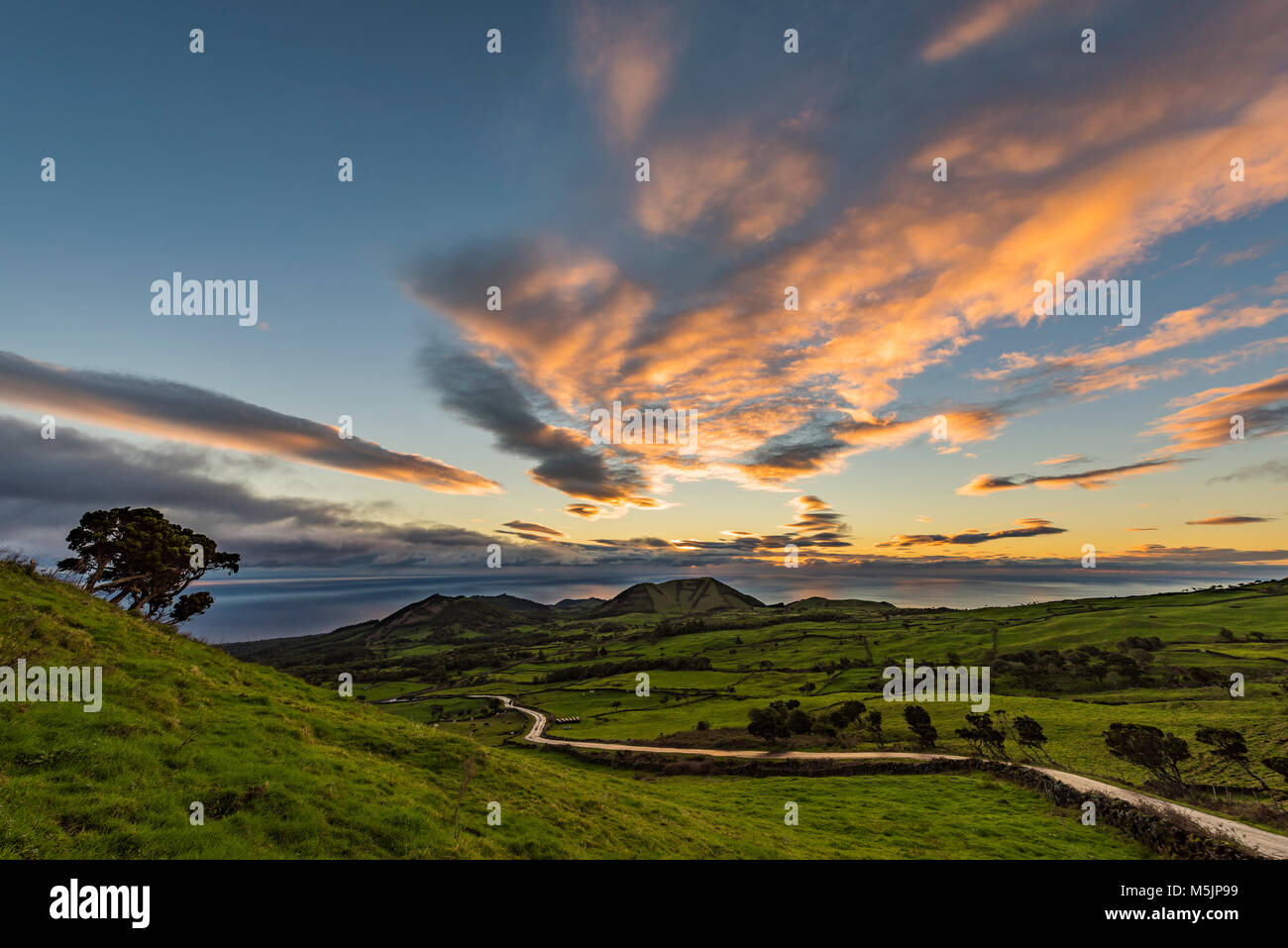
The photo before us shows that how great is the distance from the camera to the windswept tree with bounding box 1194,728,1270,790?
155 feet

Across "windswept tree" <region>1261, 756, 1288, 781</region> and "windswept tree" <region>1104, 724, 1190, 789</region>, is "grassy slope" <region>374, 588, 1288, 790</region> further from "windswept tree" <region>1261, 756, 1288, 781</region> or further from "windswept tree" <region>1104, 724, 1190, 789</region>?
"windswept tree" <region>1261, 756, 1288, 781</region>

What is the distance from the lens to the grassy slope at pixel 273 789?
1070 centimetres

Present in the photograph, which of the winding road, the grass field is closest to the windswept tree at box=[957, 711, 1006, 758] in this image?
the grass field

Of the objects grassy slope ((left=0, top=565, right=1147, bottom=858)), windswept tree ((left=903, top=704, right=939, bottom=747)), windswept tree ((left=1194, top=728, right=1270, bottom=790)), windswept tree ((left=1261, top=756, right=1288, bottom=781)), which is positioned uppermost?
grassy slope ((left=0, top=565, right=1147, bottom=858))

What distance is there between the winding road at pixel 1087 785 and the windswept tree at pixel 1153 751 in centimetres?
929

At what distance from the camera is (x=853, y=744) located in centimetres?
6912

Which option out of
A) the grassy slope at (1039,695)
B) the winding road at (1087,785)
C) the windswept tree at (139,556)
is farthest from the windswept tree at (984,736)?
the windswept tree at (139,556)

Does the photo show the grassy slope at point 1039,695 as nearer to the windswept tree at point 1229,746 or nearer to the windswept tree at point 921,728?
the windswept tree at point 1229,746

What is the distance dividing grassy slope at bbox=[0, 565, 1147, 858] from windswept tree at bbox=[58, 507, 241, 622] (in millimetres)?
18586

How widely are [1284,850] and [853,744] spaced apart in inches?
1844

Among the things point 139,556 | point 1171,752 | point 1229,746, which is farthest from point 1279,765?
point 139,556

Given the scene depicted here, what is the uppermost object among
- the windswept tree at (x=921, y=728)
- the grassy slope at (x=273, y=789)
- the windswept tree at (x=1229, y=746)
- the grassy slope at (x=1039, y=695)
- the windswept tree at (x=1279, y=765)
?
the grassy slope at (x=273, y=789)
